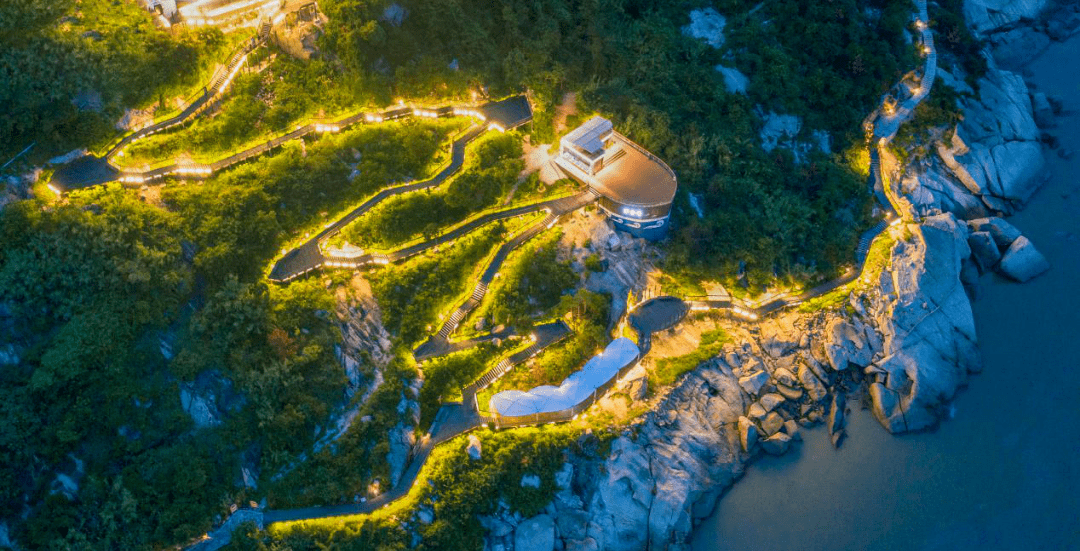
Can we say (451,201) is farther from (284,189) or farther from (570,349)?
(570,349)

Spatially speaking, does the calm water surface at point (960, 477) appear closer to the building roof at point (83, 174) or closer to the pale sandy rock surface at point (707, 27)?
the pale sandy rock surface at point (707, 27)

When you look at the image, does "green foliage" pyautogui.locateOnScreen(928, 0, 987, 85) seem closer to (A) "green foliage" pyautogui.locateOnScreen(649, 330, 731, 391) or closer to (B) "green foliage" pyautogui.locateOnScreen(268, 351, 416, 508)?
(A) "green foliage" pyautogui.locateOnScreen(649, 330, 731, 391)

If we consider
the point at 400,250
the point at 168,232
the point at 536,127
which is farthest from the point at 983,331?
the point at 168,232

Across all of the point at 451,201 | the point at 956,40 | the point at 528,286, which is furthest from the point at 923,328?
the point at 451,201

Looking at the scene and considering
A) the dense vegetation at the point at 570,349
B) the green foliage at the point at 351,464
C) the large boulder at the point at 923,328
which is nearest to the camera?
the green foliage at the point at 351,464

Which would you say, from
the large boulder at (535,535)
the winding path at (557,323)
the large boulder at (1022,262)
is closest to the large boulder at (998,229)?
the large boulder at (1022,262)
